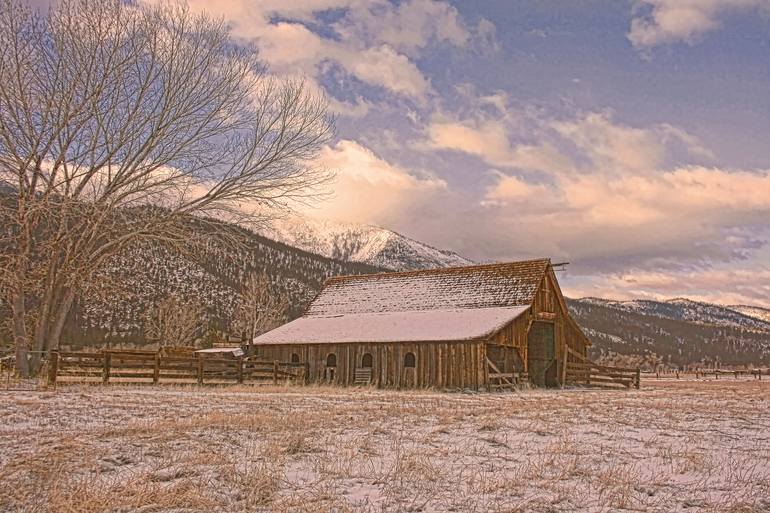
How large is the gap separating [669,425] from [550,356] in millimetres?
22470

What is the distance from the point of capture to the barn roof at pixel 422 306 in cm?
3138

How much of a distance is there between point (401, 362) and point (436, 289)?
6.52 metres

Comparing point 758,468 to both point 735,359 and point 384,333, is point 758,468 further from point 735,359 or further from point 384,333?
point 735,359

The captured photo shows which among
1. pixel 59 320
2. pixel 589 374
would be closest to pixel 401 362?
pixel 589 374

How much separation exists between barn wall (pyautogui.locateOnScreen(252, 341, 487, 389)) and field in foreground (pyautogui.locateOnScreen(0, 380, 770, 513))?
1506 centimetres

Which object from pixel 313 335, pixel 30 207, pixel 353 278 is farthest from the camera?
pixel 353 278

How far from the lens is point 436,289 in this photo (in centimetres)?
3678

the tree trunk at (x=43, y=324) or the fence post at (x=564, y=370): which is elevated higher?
the tree trunk at (x=43, y=324)

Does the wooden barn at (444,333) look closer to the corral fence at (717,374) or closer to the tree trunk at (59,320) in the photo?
the tree trunk at (59,320)

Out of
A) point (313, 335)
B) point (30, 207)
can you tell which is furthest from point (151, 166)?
point (313, 335)

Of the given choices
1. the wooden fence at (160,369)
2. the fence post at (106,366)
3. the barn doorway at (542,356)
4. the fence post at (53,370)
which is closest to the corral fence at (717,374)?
the barn doorway at (542,356)

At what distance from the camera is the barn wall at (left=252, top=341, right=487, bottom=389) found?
97.3 ft

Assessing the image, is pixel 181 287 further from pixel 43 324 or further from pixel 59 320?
pixel 43 324

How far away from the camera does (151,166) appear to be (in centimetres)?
2486
